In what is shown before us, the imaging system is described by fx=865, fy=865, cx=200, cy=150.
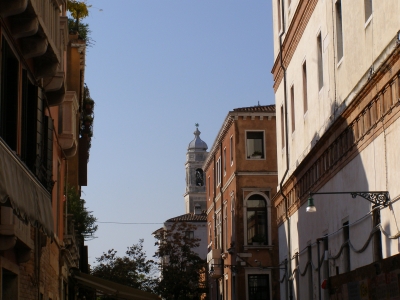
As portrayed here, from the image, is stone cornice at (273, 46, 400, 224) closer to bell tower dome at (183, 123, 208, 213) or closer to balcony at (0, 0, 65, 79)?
balcony at (0, 0, 65, 79)

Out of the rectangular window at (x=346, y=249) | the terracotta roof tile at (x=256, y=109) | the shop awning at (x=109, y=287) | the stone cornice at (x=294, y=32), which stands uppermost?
the terracotta roof tile at (x=256, y=109)

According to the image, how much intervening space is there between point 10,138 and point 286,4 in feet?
55.2

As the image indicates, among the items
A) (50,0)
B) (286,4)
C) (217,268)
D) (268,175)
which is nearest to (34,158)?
(50,0)

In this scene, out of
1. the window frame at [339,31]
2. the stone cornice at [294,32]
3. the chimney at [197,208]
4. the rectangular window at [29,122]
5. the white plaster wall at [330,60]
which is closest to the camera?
the rectangular window at [29,122]

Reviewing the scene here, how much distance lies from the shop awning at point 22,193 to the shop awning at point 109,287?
31.0ft

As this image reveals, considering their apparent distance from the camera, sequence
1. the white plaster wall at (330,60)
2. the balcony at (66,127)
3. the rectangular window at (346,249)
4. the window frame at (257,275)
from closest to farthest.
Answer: the white plaster wall at (330,60) → the rectangular window at (346,249) → the balcony at (66,127) → the window frame at (257,275)

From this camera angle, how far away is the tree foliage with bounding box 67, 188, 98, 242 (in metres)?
24.7

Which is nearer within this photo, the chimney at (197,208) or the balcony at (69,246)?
the balcony at (69,246)

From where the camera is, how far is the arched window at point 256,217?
43.1m

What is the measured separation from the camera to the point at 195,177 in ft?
420

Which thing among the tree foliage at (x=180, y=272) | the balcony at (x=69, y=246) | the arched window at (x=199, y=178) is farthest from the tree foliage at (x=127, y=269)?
the arched window at (x=199, y=178)

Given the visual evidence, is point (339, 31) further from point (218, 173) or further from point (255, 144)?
point (218, 173)

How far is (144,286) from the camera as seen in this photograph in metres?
57.0

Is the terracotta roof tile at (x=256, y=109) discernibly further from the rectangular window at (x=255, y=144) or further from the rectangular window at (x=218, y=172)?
the rectangular window at (x=218, y=172)
